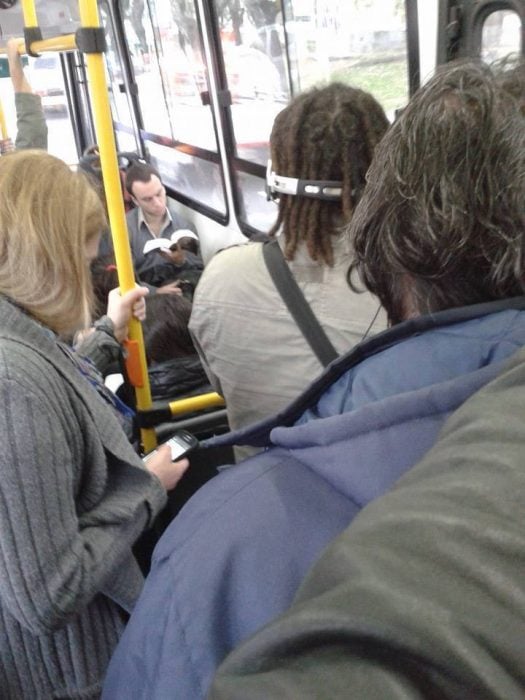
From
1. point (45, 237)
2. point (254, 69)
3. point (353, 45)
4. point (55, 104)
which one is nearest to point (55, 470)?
point (45, 237)

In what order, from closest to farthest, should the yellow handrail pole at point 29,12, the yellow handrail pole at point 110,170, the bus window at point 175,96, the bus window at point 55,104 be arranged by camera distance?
the yellow handrail pole at point 110,170
the yellow handrail pole at point 29,12
the bus window at point 175,96
the bus window at point 55,104

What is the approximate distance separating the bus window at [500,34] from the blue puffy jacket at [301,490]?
1231 millimetres

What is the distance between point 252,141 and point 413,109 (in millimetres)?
2804

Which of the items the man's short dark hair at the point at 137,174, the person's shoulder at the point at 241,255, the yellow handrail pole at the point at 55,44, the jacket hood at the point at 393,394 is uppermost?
the yellow handrail pole at the point at 55,44

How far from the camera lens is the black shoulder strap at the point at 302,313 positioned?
1160mm

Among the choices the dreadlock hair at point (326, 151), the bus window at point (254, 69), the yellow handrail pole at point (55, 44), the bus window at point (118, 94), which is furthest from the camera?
the bus window at point (118, 94)

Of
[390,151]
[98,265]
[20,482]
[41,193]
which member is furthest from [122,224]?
[98,265]

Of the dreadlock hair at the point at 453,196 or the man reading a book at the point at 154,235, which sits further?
the man reading a book at the point at 154,235

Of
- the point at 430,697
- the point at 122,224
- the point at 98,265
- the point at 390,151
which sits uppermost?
the point at 390,151

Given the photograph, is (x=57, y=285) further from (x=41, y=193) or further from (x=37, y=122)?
(x=37, y=122)

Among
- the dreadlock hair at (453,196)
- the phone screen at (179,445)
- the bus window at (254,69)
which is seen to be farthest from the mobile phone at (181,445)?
the bus window at (254,69)

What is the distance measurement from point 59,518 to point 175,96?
3786 millimetres

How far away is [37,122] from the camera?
2.21 meters

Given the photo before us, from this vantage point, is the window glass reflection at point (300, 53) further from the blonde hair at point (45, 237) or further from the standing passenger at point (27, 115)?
the blonde hair at point (45, 237)
